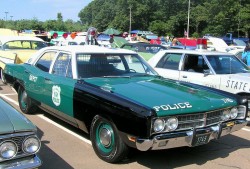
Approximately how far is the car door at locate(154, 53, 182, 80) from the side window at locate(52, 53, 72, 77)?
3.32 meters

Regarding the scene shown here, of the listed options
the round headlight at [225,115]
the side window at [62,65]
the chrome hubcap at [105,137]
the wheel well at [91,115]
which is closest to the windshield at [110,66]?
the side window at [62,65]

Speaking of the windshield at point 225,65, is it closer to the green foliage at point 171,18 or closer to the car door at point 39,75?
the car door at point 39,75

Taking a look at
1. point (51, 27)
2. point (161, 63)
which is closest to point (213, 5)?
point (51, 27)

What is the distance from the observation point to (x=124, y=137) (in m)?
4.38

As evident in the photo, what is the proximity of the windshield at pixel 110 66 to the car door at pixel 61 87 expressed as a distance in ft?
0.70

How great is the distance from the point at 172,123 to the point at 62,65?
2417 millimetres

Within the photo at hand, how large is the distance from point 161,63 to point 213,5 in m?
60.3

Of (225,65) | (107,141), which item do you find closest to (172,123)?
(107,141)

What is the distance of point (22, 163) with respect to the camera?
10.2ft

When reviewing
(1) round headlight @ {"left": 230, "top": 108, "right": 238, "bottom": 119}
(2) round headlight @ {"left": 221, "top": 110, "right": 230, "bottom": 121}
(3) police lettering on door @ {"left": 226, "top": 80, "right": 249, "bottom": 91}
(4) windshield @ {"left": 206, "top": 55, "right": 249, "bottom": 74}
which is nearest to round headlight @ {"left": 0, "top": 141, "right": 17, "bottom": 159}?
(2) round headlight @ {"left": 221, "top": 110, "right": 230, "bottom": 121}

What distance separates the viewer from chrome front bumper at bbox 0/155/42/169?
3021 millimetres

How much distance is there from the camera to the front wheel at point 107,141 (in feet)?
14.9

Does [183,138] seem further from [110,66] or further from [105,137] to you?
[110,66]

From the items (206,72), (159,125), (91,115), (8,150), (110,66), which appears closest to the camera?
(8,150)
